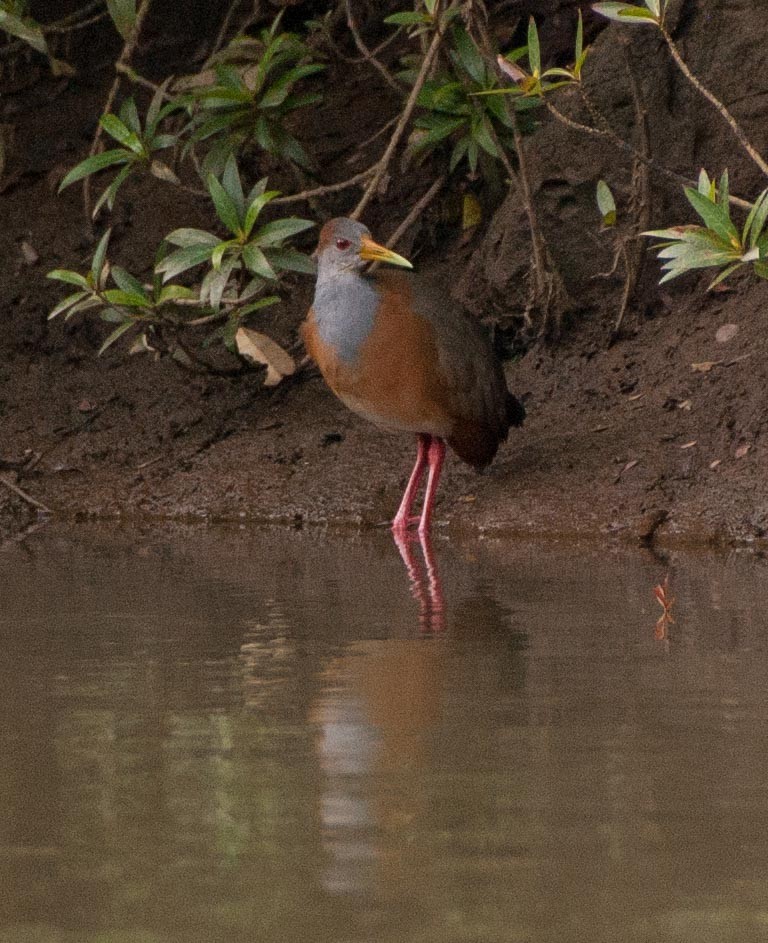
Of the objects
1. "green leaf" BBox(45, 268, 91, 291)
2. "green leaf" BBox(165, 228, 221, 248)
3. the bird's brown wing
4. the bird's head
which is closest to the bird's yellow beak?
the bird's head

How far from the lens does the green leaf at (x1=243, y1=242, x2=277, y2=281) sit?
7.39 m

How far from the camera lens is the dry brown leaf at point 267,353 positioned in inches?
331

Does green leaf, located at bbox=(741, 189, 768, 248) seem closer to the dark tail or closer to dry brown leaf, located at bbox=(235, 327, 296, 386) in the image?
the dark tail

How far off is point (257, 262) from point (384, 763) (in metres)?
4.50

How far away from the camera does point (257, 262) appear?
745 cm

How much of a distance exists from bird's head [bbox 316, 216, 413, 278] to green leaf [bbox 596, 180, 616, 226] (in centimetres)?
105

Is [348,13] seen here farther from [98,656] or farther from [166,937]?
[166,937]

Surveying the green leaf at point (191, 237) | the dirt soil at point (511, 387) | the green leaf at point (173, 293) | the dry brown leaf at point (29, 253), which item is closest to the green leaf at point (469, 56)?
the dirt soil at point (511, 387)

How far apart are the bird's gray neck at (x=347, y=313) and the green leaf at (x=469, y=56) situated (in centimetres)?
117

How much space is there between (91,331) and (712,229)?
4203 millimetres

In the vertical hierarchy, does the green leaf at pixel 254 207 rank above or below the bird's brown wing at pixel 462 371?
above

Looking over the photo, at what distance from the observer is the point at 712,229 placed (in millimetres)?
6367

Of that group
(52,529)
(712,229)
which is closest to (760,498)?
(712,229)

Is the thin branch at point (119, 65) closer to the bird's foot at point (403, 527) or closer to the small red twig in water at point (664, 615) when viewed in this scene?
the bird's foot at point (403, 527)
